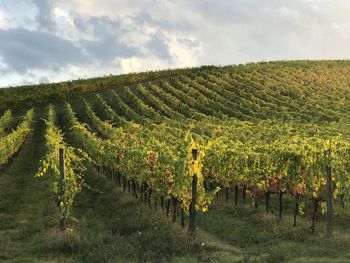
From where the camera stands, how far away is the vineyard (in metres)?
17.2

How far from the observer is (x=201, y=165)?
17.2m

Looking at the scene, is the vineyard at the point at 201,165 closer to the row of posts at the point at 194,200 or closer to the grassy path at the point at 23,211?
the row of posts at the point at 194,200

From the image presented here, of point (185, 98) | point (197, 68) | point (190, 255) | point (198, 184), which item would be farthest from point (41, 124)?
point (190, 255)

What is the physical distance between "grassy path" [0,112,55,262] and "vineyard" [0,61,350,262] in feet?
0.65

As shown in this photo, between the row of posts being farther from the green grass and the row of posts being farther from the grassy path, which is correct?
the grassy path

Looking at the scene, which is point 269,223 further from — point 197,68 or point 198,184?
point 197,68

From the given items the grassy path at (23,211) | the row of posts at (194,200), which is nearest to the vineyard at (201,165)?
the row of posts at (194,200)

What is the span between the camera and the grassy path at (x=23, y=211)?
611 inches

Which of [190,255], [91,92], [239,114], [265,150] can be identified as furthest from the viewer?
[91,92]

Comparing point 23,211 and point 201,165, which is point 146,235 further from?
point 23,211

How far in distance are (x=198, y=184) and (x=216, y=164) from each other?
163 inches

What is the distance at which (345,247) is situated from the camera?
50.2 ft

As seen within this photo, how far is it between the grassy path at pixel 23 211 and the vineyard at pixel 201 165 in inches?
7.8

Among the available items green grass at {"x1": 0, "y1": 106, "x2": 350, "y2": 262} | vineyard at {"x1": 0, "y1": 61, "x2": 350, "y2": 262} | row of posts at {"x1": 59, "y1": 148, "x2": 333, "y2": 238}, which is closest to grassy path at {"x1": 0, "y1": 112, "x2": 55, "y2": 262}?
green grass at {"x1": 0, "y1": 106, "x2": 350, "y2": 262}
